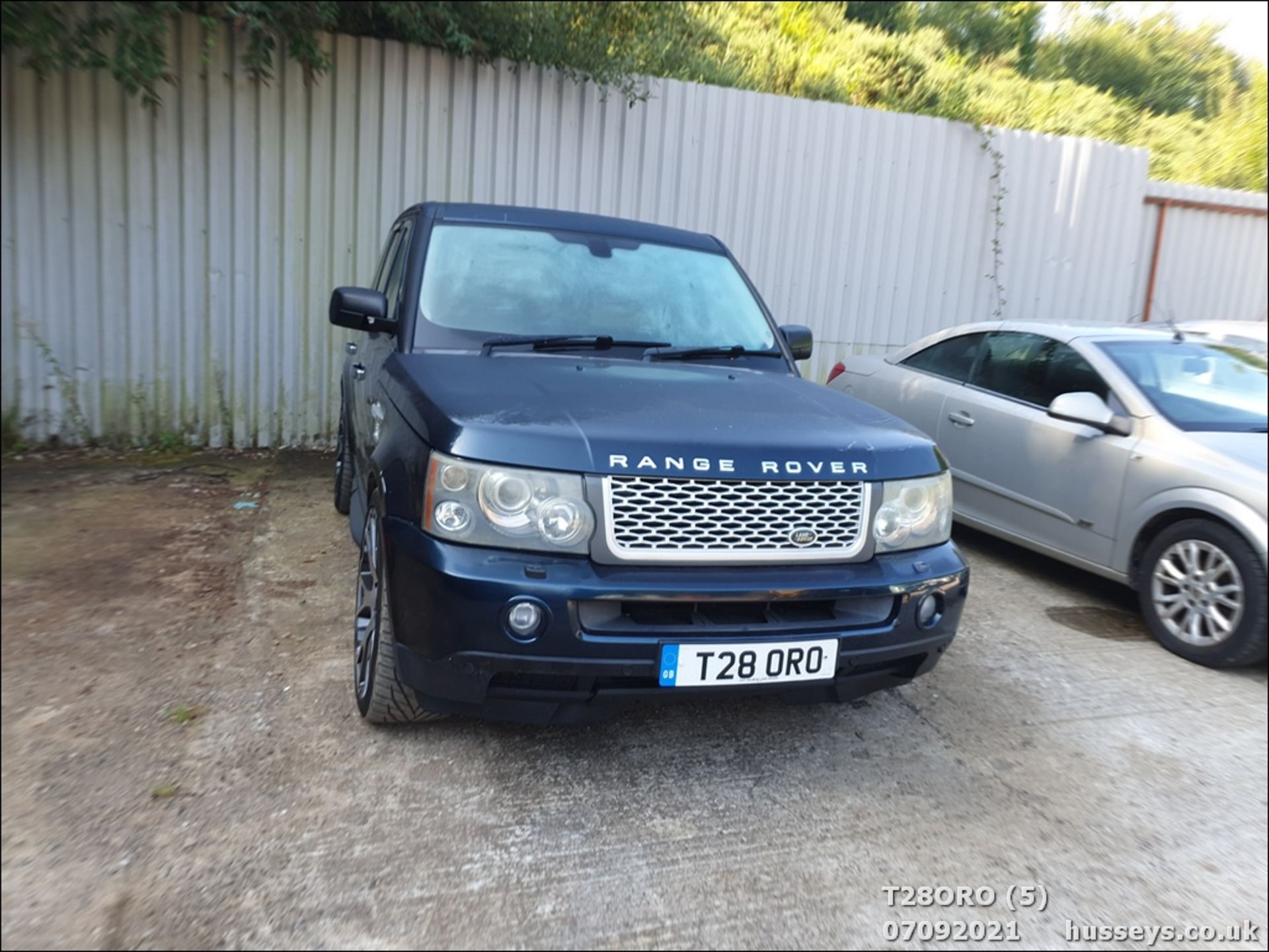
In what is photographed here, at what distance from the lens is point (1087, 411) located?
4.83 m

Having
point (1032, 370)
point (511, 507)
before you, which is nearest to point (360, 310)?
point (511, 507)

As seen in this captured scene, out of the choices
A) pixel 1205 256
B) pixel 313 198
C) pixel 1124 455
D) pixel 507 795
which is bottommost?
pixel 507 795

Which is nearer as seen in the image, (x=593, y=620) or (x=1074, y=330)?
(x=593, y=620)

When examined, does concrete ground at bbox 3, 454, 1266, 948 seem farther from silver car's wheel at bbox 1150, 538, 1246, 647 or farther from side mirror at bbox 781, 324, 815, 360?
side mirror at bbox 781, 324, 815, 360

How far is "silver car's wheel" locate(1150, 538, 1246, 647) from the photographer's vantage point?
4105mm

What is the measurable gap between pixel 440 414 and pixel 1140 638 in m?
3.68

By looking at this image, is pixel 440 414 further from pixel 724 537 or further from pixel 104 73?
pixel 104 73

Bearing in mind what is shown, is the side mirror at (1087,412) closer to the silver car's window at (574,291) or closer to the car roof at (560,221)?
the silver car's window at (574,291)

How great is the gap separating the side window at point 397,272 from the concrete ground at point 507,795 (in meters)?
1.26

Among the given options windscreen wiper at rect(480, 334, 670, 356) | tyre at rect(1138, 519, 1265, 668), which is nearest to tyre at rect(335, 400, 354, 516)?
windscreen wiper at rect(480, 334, 670, 356)

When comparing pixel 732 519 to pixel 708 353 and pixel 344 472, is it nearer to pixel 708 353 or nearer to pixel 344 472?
pixel 708 353

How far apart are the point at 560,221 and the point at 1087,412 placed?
2867 millimetres

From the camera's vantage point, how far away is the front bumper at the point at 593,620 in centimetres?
255

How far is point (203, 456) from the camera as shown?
6.39m
